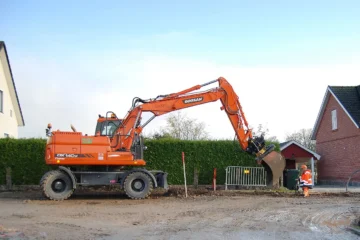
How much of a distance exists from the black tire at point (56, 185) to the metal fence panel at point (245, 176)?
8.06 m

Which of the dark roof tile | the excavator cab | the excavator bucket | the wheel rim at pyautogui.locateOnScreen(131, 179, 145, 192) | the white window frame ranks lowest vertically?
the wheel rim at pyautogui.locateOnScreen(131, 179, 145, 192)

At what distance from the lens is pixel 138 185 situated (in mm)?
16922

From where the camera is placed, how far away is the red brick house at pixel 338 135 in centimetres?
2950

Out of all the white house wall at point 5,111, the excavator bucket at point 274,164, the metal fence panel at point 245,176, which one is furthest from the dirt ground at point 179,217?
the white house wall at point 5,111

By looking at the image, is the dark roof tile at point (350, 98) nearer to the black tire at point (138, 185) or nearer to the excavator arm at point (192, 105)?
the excavator arm at point (192, 105)

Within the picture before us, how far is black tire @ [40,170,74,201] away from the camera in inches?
634

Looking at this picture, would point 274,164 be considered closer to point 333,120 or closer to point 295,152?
point 295,152

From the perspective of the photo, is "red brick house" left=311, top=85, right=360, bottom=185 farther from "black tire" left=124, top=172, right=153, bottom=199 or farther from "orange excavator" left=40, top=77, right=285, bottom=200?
"black tire" left=124, top=172, right=153, bottom=199

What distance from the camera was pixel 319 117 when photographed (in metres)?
35.6

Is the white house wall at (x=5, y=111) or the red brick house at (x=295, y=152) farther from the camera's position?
the red brick house at (x=295, y=152)

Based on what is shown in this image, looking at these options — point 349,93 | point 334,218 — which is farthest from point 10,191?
point 349,93

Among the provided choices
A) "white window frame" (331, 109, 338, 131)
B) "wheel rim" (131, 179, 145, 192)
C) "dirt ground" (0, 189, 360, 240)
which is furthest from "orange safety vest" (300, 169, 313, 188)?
"white window frame" (331, 109, 338, 131)

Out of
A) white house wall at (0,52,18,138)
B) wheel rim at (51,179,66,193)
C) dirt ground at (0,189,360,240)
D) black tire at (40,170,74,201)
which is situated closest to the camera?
dirt ground at (0,189,360,240)

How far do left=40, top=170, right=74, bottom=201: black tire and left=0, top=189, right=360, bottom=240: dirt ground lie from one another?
1.17ft
